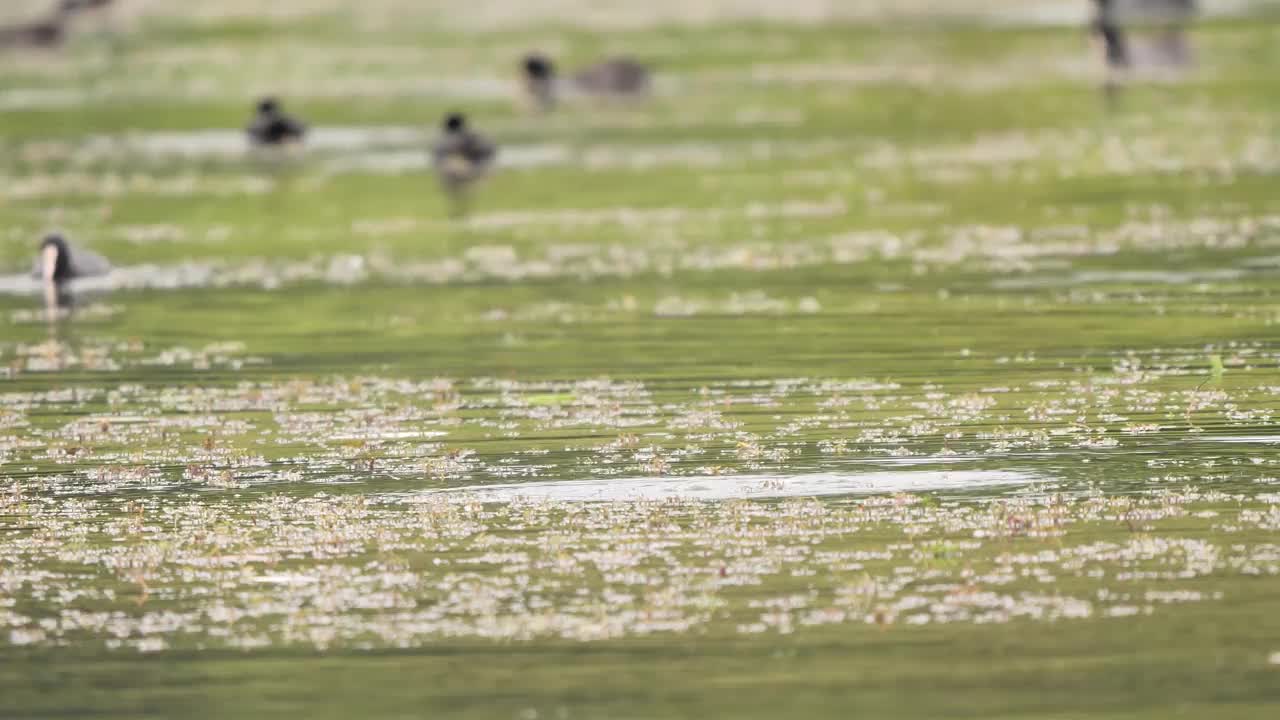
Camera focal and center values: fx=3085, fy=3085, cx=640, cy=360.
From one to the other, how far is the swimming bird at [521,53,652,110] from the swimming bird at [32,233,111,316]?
22327 mm

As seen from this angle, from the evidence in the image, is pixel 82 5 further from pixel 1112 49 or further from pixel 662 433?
pixel 662 433

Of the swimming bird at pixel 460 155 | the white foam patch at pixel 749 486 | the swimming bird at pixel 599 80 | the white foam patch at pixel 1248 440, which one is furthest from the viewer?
the swimming bird at pixel 599 80

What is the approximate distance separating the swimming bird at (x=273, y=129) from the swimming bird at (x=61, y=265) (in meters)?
13.9

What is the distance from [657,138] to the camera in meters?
41.7

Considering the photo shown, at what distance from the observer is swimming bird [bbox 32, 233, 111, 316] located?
26.8 m

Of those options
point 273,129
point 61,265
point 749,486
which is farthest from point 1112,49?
point 749,486

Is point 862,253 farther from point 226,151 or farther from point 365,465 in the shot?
point 226,151

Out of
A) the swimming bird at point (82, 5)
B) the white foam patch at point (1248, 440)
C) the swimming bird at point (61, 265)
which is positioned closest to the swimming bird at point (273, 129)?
the swimming bird at point (61, 265)

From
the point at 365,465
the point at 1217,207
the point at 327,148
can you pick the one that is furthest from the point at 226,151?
the point at 365,465

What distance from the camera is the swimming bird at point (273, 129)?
1639 inches

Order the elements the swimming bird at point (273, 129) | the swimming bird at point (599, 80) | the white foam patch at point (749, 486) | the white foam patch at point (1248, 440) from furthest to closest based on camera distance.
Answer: the swimming bird at point (599, 80), the swimming bird at point (273, 129), the white foam patch at point (1248, 440), the white foam patch at point (749, 486)

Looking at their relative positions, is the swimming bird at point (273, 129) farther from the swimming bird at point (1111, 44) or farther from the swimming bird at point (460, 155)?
the swimming bird at point (1111, 44)

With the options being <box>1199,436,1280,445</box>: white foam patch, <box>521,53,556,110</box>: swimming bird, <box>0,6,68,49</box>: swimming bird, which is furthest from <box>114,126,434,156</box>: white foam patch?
<box>1199,436,1280,445</box>: white foam patch

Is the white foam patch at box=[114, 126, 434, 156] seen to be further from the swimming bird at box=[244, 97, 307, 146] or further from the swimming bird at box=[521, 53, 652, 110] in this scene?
the swimming bird at box=[521, 53, 652, 110]
